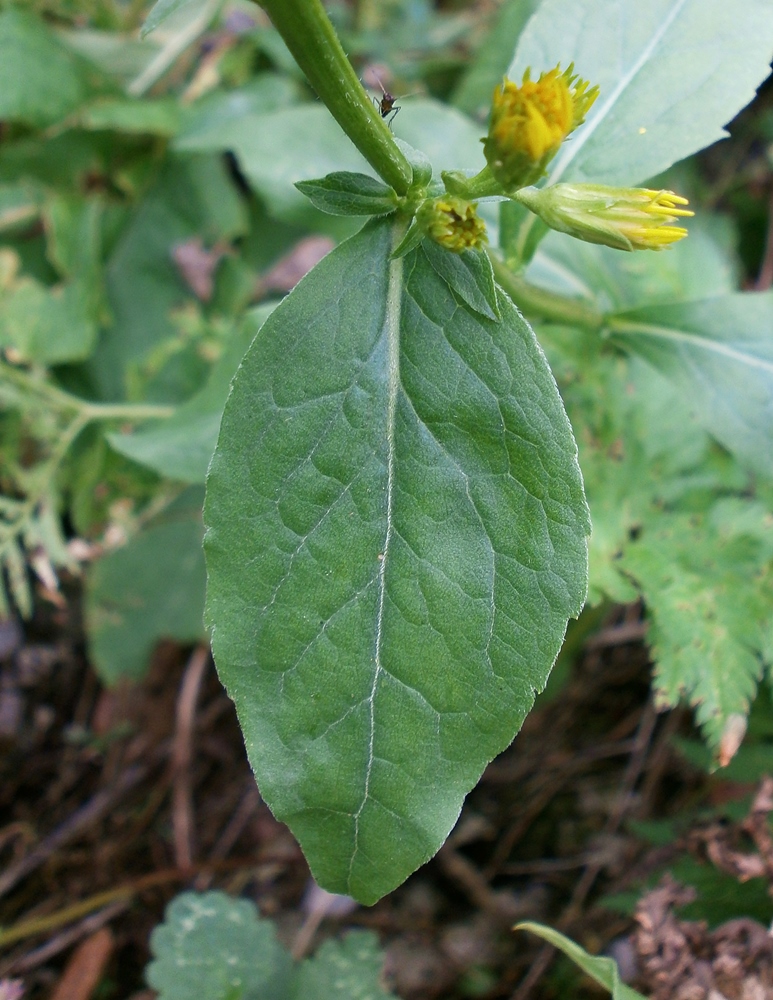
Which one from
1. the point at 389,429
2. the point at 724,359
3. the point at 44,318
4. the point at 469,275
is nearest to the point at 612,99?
the point at 724,359

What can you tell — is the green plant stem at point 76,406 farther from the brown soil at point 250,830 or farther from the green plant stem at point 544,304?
the green plant stem at point 544,304

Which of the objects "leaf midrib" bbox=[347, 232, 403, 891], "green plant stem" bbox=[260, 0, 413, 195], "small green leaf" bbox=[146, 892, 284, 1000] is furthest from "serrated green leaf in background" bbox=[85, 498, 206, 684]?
"green plant stem" bbox=[260, 0, 413, 195]

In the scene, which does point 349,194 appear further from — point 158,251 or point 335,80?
point 158,251

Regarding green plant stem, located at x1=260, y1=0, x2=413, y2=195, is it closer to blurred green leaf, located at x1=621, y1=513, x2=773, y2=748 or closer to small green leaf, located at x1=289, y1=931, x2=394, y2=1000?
blurred green leaf, located at x1=621, y1=513, x2=773, y2=748

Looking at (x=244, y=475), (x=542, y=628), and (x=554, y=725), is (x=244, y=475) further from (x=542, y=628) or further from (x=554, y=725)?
(x=554, y=725)

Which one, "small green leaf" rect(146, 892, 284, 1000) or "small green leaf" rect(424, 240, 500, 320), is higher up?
"small green leaf" rect(424, 240, 500, 320)

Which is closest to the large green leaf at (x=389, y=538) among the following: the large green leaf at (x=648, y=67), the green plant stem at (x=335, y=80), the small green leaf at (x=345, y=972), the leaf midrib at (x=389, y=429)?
the leaf midrib at (x=389, y=429)
